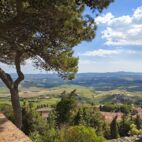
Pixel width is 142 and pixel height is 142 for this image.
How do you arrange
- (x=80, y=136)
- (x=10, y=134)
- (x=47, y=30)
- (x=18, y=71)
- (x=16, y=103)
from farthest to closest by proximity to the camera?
(x=80, y=136) < (x=18, y=71) < (x=16, y=103) < (x=47, y=30) < (x=10, y=134)

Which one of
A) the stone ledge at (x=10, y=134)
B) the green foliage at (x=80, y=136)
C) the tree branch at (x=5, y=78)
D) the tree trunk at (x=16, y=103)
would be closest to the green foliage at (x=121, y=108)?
the green foliage at (x=80, y=136)

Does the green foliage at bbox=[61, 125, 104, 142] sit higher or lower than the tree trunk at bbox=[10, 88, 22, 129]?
lower

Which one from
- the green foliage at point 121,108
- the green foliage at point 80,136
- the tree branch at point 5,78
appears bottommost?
the green foliage at point 121,108

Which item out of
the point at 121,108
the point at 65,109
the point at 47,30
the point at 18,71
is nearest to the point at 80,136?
the point at 18,71

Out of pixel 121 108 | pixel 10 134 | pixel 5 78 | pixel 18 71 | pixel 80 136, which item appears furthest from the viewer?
pixel 121 108

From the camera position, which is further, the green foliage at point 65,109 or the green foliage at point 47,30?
the green foliage at point 65,109

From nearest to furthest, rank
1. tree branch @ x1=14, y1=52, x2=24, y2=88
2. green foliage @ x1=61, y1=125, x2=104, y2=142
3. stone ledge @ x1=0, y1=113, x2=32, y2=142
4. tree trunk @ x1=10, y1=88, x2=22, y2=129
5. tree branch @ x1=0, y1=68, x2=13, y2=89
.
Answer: stone ledge @ x1=0, y1=113, x2=32, y2=142 < tree branch @ x1=0, y1=68, x2=13, y2=89 < tree trunk @ x1=10, y1=88, x2=22, y2=129 < tree branch @ x1=14, y1=52, x2=24, y2=88 < green foliage @ x1=61, y1=125, x2=104, y2=142

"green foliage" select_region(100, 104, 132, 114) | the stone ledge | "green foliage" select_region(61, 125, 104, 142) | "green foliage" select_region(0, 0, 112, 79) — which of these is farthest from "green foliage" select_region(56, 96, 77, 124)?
"green foliage" select_region(100, 104, 132, 114)

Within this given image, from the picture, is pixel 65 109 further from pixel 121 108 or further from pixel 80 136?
pixel 121 108

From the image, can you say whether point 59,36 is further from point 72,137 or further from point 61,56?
point 72,137

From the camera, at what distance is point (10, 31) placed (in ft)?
57.0

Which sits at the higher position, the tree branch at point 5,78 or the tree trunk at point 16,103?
the tree branch at point 5,78

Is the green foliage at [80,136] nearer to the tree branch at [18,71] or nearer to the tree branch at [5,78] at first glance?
the tree branch at [18,71]

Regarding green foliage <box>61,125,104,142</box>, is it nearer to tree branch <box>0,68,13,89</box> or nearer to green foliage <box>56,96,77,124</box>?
tree branch <box>0,68,13,89</box>
